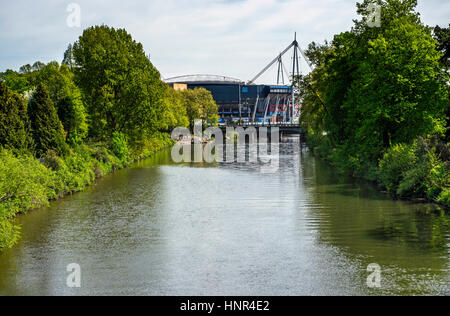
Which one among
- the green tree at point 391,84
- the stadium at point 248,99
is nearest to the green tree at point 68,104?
the green tree at point 391,84

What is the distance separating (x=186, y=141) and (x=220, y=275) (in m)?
66.7

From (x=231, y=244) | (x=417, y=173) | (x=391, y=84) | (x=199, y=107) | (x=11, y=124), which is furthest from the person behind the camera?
(x=199, y=107)

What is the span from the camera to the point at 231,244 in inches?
706

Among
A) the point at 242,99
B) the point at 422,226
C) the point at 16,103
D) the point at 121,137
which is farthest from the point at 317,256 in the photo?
the point at 242,99

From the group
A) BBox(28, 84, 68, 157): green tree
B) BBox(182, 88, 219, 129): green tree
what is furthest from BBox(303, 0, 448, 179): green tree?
BBox(182, 88, 219, 129): green tree

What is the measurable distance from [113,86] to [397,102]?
24.2 m

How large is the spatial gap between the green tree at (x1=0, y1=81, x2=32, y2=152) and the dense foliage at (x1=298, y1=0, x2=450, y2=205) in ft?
61.5

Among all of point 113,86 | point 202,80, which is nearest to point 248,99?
point 202,80

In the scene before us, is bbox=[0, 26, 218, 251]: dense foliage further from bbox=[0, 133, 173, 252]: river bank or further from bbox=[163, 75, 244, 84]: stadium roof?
bbox=[163, 75, 244, 84]: stadium roof

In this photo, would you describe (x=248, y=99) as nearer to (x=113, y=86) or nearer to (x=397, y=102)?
(x=113, y=86)

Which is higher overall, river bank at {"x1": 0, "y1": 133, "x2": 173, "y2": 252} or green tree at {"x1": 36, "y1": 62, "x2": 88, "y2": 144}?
green tree at {"x1": 36, "y1": 62, "x2": 88, "y2": 144}

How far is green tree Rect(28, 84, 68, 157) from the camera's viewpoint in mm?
30328

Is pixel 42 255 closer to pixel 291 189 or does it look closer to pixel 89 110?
pixel 291 189

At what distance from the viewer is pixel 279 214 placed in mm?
23016
